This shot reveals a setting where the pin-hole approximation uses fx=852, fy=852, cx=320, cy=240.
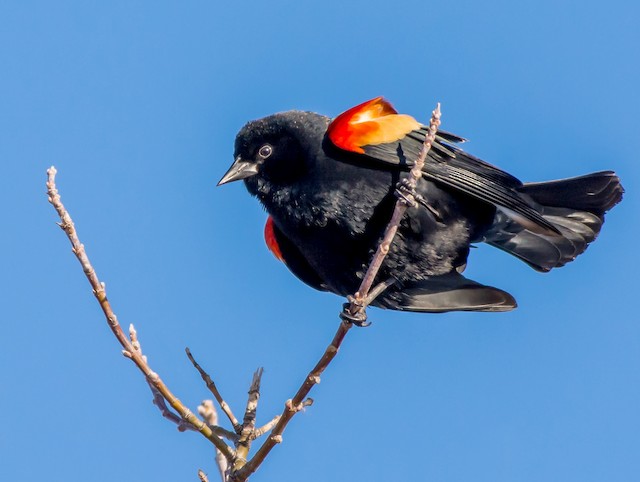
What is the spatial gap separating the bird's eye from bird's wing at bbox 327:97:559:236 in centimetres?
38

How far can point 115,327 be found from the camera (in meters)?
2.85

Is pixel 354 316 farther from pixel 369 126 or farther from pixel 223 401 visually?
pixel 369 126

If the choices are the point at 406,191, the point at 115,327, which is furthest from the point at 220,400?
the point at 406,191

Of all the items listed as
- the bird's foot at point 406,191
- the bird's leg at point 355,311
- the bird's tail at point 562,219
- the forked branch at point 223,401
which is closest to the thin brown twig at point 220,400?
the forked branch at point 223,401

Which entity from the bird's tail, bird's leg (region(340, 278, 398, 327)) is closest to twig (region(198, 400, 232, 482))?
bird's leg (region(340, 278, 398, 327))

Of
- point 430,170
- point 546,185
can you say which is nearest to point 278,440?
point 430,170

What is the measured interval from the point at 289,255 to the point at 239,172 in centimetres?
61

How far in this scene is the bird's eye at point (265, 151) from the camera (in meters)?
5.07

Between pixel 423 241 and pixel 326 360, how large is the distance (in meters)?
1.63

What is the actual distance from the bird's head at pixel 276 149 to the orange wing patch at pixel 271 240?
0.29 meters

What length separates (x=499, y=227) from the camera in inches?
210

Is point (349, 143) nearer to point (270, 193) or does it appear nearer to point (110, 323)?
point (270, 193)

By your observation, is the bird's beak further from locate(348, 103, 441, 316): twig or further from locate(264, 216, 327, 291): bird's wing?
locate(348, 103, 441, 316): twig

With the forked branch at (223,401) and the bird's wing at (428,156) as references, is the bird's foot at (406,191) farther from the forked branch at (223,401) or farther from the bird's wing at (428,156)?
the forked branch at (223,401)
